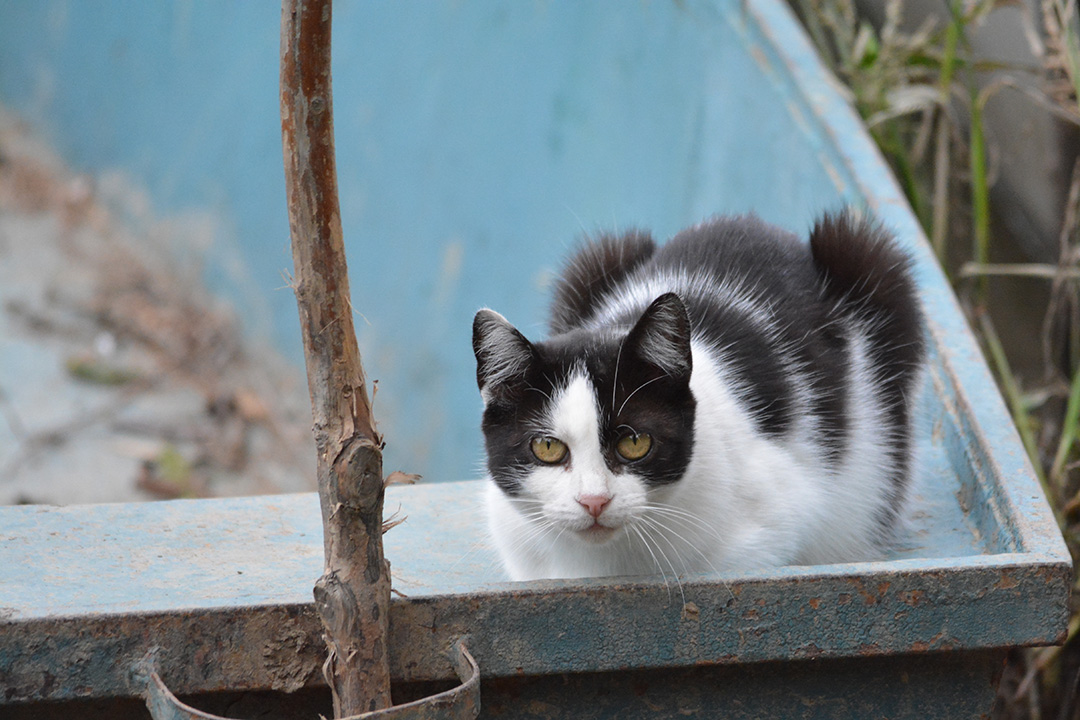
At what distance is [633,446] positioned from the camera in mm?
1260

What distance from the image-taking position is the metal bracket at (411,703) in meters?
1.02

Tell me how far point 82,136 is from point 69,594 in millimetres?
3186

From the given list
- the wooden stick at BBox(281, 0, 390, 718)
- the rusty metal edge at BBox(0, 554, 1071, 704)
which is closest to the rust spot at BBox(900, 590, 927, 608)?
the rusty metal edge at BBox(0, 554, 1071, 704)

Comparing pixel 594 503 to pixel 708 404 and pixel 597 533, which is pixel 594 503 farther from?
pixel 708 404

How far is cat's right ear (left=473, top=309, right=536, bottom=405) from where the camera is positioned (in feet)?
4.14

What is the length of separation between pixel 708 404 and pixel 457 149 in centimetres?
194

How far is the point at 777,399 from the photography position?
1.47 meters

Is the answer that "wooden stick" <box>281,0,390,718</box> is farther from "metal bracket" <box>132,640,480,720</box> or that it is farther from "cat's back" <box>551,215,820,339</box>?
"cat's back" <box>551,215,820,339</box>

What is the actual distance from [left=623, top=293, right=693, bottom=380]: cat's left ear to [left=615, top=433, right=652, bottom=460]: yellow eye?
8cm

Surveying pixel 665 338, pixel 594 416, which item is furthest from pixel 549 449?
pixel 665 338

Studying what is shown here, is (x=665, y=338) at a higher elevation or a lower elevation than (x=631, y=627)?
higher

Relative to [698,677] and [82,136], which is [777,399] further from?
[82,136]

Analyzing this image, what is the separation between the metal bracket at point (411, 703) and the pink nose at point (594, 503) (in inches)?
8.0

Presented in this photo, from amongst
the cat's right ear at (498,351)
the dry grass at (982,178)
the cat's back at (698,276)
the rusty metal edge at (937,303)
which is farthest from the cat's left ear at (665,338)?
the dry grass at (982,178)
